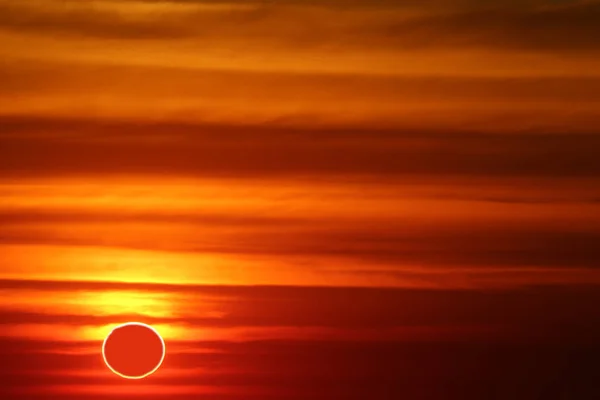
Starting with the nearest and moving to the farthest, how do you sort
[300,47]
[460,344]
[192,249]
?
[300,47]
[192,249]
[460,344]

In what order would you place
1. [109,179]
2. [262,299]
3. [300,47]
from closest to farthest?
[300,47] → [109,179] → [262,299]

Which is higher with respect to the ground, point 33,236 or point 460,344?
point 33,236

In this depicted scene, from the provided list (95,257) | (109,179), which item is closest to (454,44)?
(109,179)

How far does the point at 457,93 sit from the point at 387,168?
17 centimetres

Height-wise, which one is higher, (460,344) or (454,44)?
(454,44)

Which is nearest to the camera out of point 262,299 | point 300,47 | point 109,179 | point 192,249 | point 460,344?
point 300,47

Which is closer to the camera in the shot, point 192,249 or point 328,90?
point 328,90

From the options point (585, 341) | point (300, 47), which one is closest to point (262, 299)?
point (300, 47)

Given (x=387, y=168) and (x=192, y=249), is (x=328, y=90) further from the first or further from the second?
(x=192, y=249)

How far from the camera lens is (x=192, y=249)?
5.29 ft

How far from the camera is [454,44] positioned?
1.38 metres

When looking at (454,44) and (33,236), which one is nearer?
(454,44)

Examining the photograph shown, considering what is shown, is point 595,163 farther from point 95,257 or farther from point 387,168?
point 95,257

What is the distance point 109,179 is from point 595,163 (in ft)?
2.60
